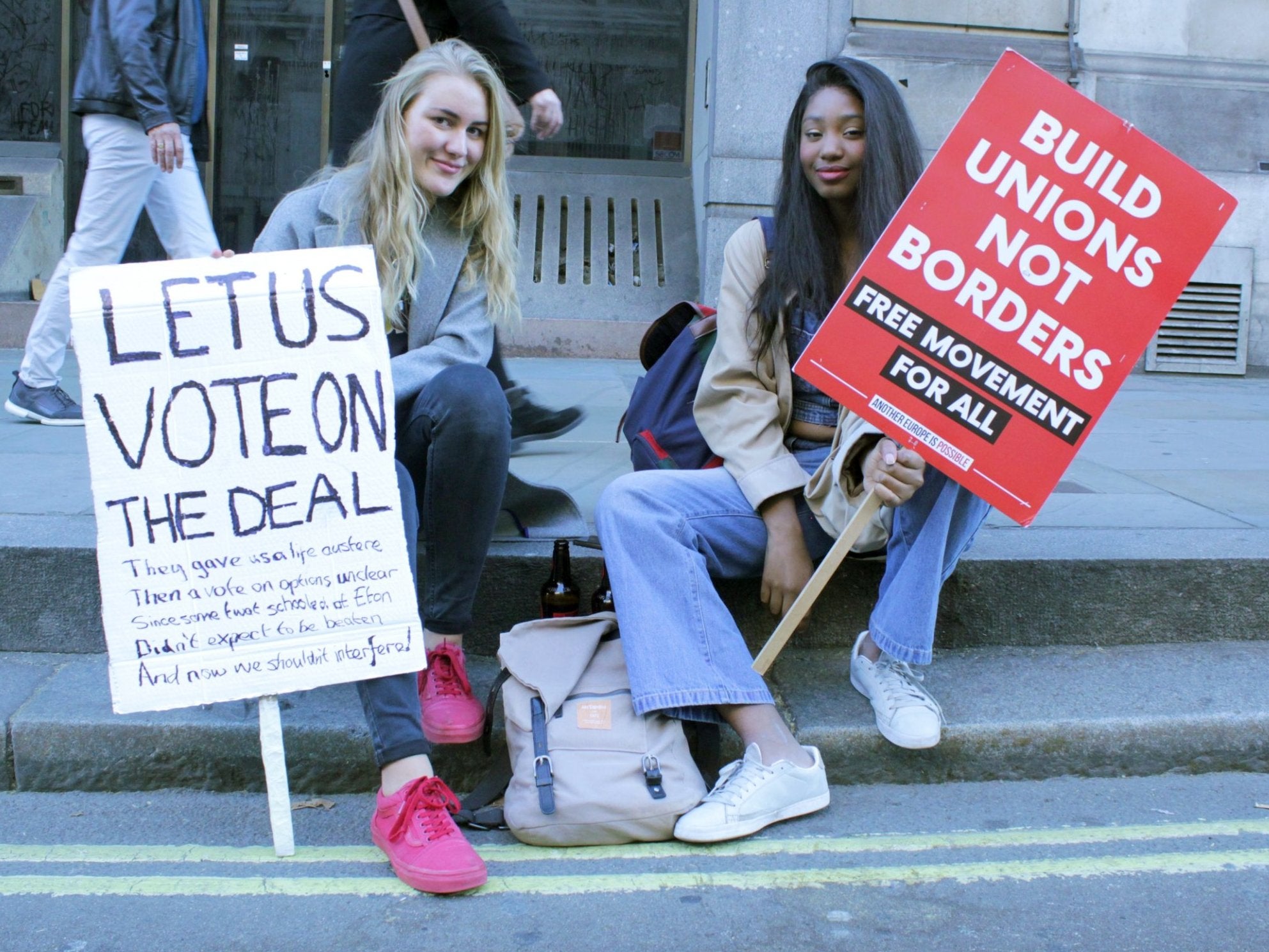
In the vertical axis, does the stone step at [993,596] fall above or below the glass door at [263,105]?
below

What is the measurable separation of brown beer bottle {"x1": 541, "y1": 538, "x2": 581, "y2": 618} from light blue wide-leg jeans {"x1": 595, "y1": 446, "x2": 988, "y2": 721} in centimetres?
44

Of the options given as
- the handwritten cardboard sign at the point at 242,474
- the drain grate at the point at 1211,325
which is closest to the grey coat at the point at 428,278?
the handwritten cardboard sign at the point at 242,474

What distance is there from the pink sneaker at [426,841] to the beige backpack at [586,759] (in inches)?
6.7

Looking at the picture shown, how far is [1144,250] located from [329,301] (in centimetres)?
166

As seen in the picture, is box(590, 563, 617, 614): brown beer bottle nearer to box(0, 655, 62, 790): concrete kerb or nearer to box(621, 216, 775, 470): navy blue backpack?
box(621, 216, 775, 470): navy blue backpack

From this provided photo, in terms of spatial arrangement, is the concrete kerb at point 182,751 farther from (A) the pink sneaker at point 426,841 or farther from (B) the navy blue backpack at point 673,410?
(B) the navy blue backpack at point 673,410

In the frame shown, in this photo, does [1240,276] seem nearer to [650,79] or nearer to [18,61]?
[650,79]

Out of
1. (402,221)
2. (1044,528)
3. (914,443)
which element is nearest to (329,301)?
(402,221)

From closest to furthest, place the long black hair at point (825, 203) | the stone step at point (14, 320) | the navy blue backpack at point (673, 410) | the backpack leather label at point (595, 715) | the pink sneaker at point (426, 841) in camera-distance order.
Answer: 1. the pink sneaker at point (426, 841)
2. the backpack leather label at point (595, 715)
3. the long black hair at point (825, 203)
4. the navy blue backpack at point (673, 410)
5. the stone step at point (14, 320)

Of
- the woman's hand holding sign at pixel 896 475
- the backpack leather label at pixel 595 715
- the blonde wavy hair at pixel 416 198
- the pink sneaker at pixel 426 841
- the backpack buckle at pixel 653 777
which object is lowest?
the pink sneaker at pixel 426 841

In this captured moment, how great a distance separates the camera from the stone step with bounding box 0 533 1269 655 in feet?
10.6

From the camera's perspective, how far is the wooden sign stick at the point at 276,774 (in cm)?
253

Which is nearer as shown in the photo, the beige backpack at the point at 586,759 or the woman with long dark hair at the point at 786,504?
the beige backpack at the point at 586,759

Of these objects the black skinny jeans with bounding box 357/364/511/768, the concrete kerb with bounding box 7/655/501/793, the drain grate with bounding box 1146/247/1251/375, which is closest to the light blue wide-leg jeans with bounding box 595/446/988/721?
the black skinny jeans with bounding box 357/364/511/768
